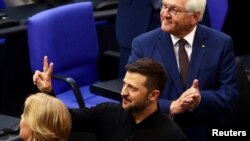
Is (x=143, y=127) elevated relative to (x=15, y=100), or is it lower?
elevated

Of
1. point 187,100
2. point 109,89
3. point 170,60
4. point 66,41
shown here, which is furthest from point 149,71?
point 66,41

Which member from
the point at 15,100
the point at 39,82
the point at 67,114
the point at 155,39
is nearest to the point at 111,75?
the point at 15,100

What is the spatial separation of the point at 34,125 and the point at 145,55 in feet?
3.13

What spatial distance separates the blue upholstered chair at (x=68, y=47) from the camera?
3645 mm

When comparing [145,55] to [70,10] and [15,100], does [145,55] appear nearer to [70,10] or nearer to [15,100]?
[70,10]

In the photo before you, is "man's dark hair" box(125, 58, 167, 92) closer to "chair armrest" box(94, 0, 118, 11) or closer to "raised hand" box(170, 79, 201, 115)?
"raised hand" box(170, 79, 201, 115)

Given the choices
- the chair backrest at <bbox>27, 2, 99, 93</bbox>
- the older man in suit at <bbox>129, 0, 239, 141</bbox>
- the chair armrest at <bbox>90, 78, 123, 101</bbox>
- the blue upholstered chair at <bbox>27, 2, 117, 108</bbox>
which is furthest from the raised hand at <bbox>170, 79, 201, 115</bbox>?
the chair backrest at <bbox>27, 2, 99, 93</bbox>

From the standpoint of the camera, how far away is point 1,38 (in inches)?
169

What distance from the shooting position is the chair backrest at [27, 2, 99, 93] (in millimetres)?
3648

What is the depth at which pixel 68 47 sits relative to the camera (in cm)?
389

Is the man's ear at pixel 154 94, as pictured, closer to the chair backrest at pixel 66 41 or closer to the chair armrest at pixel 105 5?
the chair backrest at pixel 66 41

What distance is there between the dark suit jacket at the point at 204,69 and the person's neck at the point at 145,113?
433 millimetres

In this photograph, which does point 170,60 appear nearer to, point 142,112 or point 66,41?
point 142,112

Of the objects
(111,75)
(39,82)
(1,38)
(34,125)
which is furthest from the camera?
(111,75)
